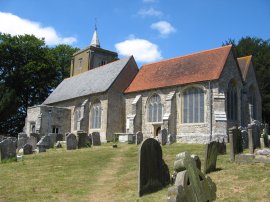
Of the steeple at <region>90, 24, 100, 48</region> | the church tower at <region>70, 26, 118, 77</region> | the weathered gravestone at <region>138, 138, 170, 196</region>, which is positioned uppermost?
the steeple at <region>90, 24, 100, 48</region>

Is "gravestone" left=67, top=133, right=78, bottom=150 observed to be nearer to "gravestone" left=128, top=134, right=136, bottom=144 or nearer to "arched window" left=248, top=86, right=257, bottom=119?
"gravestone" left=128, top=134, right=136, bottom=144

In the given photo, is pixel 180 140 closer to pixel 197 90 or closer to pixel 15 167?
pixel 197 90

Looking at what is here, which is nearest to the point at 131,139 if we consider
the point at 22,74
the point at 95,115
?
the point at 95,115

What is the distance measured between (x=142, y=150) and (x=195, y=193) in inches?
124

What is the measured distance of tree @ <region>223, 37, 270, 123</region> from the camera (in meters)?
35.6

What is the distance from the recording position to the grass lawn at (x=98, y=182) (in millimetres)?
8312

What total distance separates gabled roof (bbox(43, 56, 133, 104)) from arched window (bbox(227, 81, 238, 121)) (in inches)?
A: 429

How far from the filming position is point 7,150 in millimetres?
16312

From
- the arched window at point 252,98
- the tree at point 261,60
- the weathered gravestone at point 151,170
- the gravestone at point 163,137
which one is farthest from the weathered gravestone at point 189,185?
the tree at point 261,60

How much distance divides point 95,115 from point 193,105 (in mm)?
11031

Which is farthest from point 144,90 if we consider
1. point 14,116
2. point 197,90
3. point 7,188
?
point 14,116

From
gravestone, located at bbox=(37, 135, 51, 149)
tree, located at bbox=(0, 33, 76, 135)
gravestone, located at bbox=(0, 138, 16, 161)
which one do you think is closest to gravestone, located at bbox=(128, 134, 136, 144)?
gravestone, located at bbox=(37, 135, 51, 149)

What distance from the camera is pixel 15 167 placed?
13836 mm

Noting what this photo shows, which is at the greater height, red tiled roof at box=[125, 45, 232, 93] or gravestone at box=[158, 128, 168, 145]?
red tiled roof at box=[125, 45, 232, 93]
